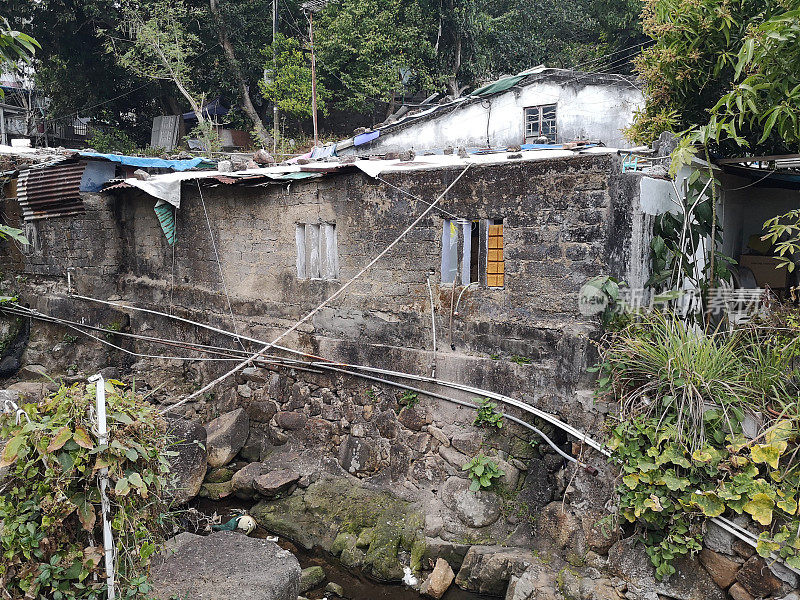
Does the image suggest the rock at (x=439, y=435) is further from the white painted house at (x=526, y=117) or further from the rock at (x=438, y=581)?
the white painted house at (x=526, y=117)

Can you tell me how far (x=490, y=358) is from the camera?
6594 millimetres

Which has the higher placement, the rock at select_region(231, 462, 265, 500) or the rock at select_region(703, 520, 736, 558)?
the rock at select_region(703, 520, 736, 558)

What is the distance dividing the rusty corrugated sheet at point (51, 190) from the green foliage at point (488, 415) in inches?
293

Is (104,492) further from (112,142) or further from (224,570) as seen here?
(112,142)

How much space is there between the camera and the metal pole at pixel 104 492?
3.54 metres

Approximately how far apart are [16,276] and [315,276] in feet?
22.3

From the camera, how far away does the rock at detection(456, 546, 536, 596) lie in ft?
19.0

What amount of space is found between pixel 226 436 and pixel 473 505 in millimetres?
3693

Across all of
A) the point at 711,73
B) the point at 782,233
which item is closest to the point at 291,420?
the point at 782,233

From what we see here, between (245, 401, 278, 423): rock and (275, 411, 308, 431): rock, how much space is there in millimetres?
161

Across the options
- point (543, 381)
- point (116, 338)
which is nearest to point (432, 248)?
point (543, 381)

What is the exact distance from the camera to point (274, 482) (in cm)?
764

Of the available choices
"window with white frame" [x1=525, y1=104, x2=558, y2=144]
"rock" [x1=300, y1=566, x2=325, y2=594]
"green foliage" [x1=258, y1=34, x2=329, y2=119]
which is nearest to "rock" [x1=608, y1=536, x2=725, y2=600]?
"rock" [x1=300, y1=566, x2=325, y2=594]

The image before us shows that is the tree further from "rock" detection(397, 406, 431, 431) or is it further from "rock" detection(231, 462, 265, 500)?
"rock" detection(397, 406, 431, 431)
